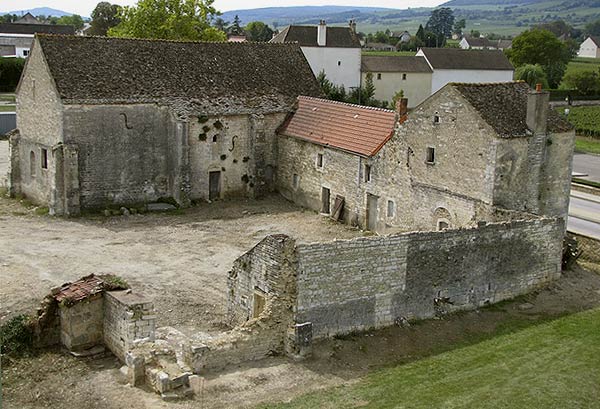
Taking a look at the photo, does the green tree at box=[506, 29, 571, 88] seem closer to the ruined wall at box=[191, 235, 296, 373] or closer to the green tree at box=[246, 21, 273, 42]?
the green tree at box=[246, 21, 273, 42]

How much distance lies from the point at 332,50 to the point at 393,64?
8.31 meters

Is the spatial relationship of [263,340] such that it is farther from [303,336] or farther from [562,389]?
[562,389]

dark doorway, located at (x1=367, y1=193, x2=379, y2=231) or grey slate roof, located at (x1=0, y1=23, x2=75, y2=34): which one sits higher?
grey slate roof, located at (x1=0, y1=23, x2=75, y2=34)

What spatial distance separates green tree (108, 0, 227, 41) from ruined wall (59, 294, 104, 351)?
37624 millimetres

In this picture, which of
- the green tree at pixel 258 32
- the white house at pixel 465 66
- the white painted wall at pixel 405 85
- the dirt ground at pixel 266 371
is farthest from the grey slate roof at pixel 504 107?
the green tree at pixel 258 32

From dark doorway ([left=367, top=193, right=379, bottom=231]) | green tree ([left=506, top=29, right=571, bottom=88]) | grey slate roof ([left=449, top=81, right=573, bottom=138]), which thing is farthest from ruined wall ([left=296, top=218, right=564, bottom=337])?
green tree ([left=506, top=29, right=571, bottom=88])

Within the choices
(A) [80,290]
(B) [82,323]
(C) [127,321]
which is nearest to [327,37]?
(A) [80,290]

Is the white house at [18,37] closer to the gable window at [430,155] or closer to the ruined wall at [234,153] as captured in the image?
the ruined wall at [234,153]

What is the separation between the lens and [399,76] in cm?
8225

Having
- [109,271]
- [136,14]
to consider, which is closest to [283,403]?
[109,271]

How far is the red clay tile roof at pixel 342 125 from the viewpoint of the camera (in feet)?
109

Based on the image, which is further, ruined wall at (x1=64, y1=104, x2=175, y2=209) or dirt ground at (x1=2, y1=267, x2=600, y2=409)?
ruined wall at (x1=64, y1=104, x2=175, y2=209)

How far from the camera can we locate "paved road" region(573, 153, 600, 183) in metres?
50.5

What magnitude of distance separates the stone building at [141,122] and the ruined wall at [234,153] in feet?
0.17
